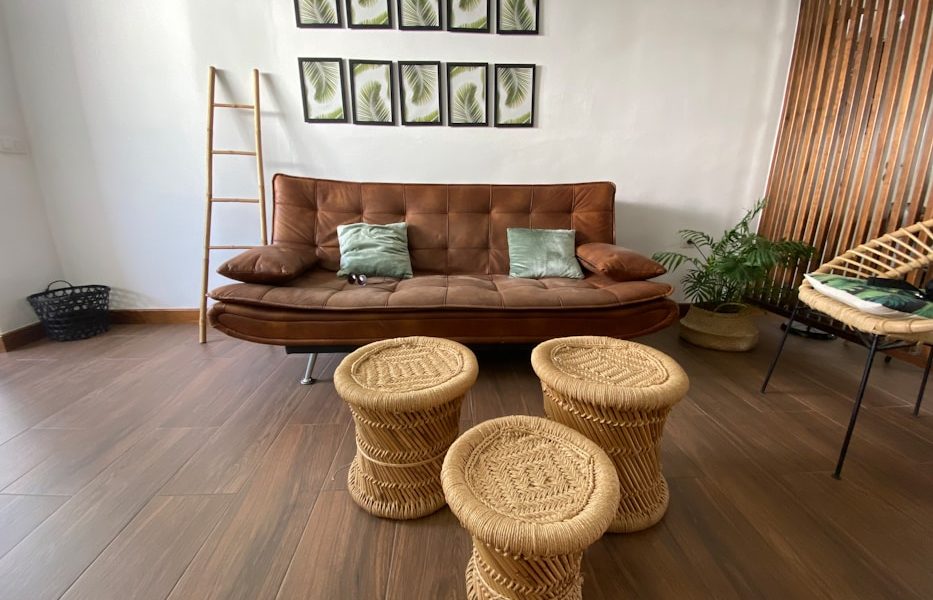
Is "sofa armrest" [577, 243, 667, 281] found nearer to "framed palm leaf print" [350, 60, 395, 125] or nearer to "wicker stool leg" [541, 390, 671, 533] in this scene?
"wicker stool leg" [541, 390, 671, 533]

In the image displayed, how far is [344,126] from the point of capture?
2.36 meters

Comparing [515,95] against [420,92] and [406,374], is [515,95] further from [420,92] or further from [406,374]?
[406,374]

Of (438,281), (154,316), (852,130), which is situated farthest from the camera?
(154,316)

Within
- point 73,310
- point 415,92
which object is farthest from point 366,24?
point 73,310

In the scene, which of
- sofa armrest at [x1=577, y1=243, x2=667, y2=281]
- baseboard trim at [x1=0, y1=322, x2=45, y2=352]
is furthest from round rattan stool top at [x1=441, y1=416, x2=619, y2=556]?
baseboard trim at [x1=0, y1=322, x2=45, y2=352]

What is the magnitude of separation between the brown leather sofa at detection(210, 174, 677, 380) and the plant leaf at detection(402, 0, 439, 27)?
94cm

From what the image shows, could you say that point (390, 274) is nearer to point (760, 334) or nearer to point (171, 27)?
point (171, 27)

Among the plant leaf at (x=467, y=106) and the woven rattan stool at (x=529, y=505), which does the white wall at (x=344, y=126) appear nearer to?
the plant leaf at (x=467, y=106)

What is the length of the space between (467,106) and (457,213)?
0.69m

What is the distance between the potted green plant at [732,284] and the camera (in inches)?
78.7

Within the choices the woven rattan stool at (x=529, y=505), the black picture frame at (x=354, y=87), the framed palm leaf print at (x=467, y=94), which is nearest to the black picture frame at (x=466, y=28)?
the framed palm leaf print at (x=467, y=94)

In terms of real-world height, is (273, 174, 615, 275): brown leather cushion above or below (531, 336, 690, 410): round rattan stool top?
above

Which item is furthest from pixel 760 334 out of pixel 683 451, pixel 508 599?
pixel 508 599

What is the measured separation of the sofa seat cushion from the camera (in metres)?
1.61
